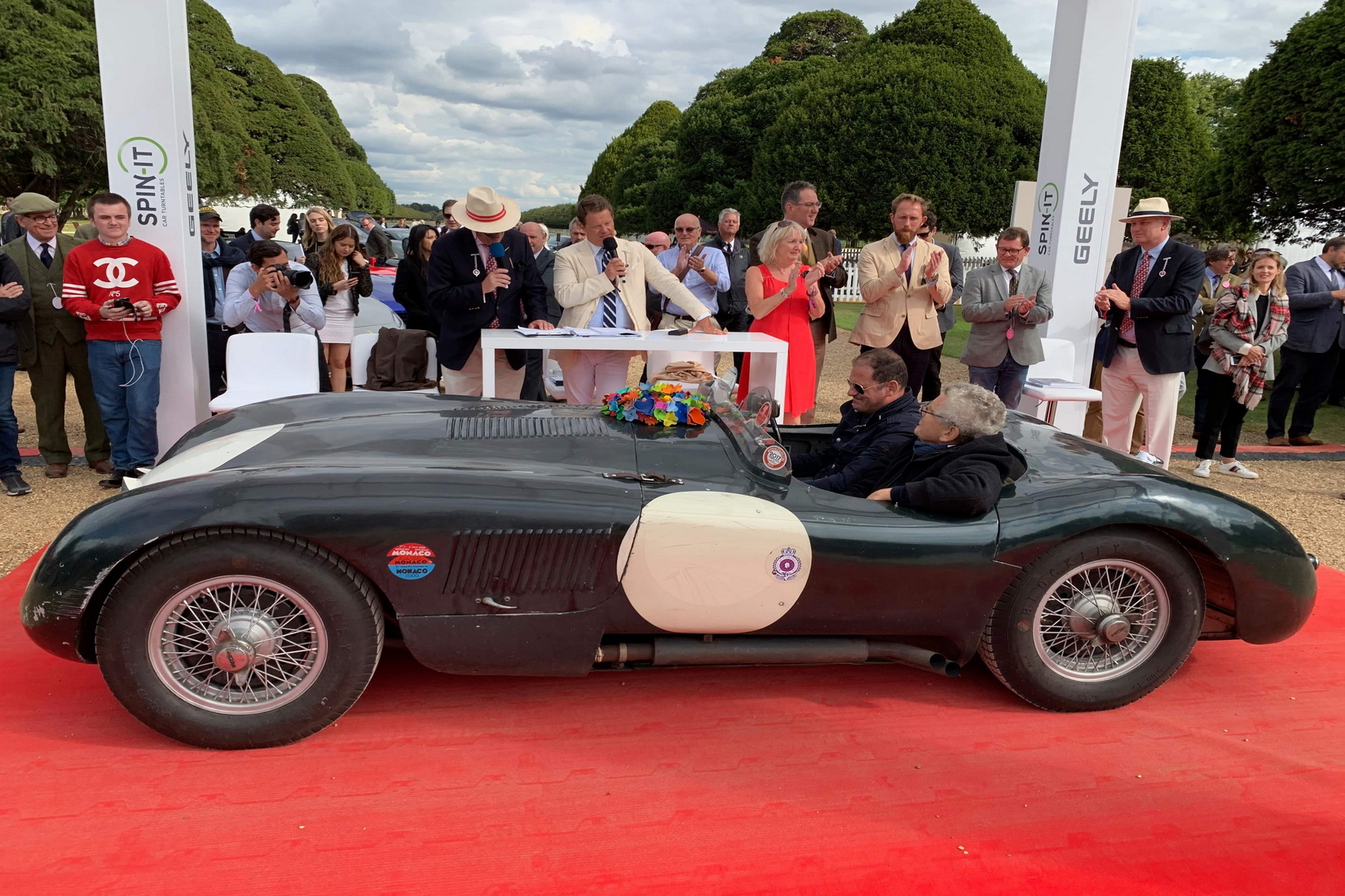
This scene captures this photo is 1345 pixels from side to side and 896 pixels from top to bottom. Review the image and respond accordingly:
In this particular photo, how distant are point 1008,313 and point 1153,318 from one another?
113 cm

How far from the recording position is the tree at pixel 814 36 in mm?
35812

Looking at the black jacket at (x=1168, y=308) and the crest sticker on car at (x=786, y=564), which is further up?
the black jacket at (x=1168, y=308)

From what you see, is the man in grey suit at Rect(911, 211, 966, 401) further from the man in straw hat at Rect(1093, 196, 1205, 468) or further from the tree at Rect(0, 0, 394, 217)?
the tree at Rect(0, 0, 394, 217)

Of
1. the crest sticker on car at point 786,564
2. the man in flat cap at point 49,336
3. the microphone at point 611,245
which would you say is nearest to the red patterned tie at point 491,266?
the microphone at point 611,245

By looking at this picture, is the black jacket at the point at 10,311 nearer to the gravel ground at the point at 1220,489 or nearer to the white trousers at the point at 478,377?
the gravel ground at the point at 1220,489

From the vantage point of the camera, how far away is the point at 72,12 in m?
18.4

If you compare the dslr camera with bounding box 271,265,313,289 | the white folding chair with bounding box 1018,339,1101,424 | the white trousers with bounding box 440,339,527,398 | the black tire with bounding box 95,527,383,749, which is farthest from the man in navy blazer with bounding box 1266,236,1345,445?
the black tire with bounding box 95,527,383,749

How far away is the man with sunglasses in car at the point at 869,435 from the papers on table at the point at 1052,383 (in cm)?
303

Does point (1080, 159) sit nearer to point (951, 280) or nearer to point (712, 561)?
point (951, 280)

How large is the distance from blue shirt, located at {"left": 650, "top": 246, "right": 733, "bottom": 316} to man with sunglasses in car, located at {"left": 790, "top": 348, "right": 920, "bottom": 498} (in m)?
3.70

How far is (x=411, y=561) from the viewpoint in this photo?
114 inches

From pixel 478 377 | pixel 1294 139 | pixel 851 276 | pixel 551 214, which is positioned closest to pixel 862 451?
pixel 478 377

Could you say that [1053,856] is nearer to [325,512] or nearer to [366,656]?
[366,656]

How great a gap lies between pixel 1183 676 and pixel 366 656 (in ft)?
10.5
